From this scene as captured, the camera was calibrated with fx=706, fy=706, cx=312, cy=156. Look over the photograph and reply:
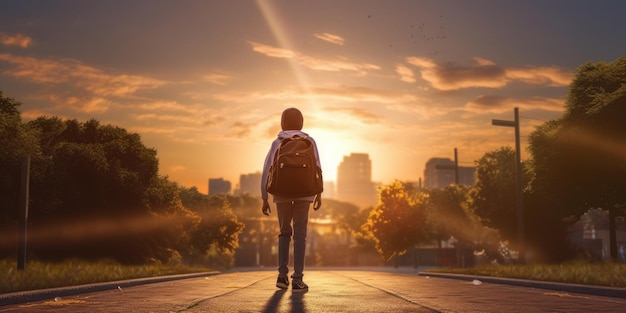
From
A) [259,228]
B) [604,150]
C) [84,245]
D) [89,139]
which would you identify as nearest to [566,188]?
[604,150]

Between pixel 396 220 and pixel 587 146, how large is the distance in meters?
24.7

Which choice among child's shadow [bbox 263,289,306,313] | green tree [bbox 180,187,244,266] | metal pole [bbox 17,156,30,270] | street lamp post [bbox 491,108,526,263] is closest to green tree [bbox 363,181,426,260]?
green tree [bbox 180,187,244,266]

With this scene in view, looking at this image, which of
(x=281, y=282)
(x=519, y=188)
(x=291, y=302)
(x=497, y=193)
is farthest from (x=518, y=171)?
(x=291, y=302)

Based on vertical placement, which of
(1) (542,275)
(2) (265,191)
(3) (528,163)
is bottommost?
(1) (542,275)

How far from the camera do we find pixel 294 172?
9.33 m

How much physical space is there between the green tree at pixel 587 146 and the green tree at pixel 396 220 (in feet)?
69.0

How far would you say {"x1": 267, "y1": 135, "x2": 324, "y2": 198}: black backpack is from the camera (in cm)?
932

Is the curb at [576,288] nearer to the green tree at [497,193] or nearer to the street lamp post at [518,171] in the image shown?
the street lamp post at [518,171]

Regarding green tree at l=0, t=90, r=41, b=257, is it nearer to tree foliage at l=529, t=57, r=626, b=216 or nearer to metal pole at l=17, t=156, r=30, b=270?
metal pole at l=17, t=156, r=30, b=270

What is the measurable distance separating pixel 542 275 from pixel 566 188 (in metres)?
9.47

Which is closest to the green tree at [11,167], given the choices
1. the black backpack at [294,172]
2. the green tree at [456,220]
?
the black backpack at [294,172]

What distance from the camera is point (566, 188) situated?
27438 mm

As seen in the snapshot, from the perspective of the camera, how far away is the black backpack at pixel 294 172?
9.32 m

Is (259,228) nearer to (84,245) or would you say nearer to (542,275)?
(84,245)
